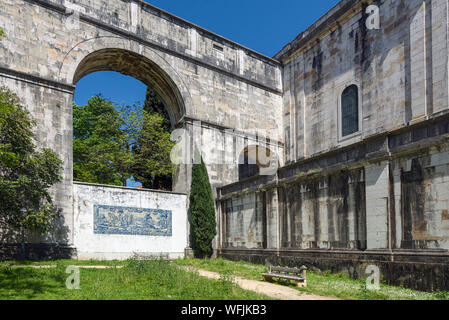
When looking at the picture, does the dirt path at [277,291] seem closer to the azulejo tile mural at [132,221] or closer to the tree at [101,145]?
the azulejo tile mural at [132,221]

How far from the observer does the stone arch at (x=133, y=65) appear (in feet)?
59.1

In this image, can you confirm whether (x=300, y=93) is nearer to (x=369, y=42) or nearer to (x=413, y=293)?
(x=369, y=42)

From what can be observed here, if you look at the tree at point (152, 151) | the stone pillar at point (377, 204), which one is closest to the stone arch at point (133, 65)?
the tree at point (152, 151)

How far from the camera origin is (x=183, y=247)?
19125mm

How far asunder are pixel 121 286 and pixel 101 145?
16.3 meters

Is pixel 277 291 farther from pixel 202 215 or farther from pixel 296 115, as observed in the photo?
pixel 296 115

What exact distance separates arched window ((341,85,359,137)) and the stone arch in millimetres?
8402

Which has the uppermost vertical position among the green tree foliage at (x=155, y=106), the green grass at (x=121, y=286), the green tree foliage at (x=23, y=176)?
the green tree foliage at (x=155, y=106)

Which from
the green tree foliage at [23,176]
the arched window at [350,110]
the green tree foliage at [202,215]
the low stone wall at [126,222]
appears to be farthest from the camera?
the arched window at [350,110]

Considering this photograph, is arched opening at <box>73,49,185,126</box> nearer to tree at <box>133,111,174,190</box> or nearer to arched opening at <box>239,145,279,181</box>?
tree at <box>133,111,174,190</box>

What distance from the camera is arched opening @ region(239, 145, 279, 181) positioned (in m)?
23.4

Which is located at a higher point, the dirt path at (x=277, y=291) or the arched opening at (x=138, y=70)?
the arched opening at (x=138, y=70)

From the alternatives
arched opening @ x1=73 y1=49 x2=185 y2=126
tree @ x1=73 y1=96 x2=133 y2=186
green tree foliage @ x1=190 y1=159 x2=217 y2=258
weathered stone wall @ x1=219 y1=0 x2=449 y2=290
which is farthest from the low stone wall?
tree @ x1=73 y1=96 x2=133 y2=186
